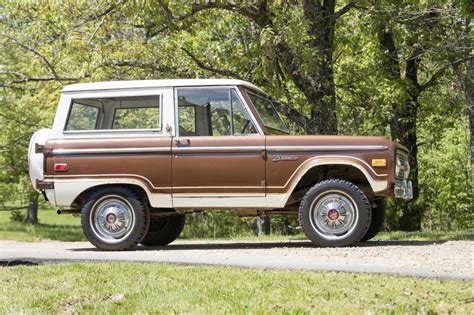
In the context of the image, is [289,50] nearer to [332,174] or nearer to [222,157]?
[332,174]

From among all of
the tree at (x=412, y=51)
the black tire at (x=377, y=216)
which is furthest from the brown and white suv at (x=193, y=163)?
the tree at (x=412, y=51)

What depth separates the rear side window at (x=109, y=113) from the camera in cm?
1087

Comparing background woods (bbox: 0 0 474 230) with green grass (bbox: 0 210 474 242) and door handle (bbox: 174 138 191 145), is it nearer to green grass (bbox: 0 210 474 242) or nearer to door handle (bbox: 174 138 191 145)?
green grass (bbox: 0 210 474 242)

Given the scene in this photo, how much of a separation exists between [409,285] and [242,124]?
4.47m

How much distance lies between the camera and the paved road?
770 cm

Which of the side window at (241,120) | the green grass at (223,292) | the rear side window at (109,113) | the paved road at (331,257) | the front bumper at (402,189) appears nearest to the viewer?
the green grass at (223,292)

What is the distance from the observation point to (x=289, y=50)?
14.4 m

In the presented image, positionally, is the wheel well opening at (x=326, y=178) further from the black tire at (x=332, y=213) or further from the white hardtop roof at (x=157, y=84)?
the white hardtop roof at (x=157, y=84)

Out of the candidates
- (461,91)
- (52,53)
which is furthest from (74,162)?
(461,91)

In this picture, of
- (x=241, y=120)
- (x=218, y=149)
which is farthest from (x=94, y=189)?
(x=241, y=120)

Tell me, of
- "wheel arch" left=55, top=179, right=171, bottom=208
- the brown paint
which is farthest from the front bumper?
"wheel arch" left=55, top=179, right=171, bottom=208

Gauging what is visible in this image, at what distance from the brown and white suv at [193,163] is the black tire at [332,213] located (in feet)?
0.04

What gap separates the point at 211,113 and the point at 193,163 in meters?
0.76

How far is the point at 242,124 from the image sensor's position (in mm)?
10391
